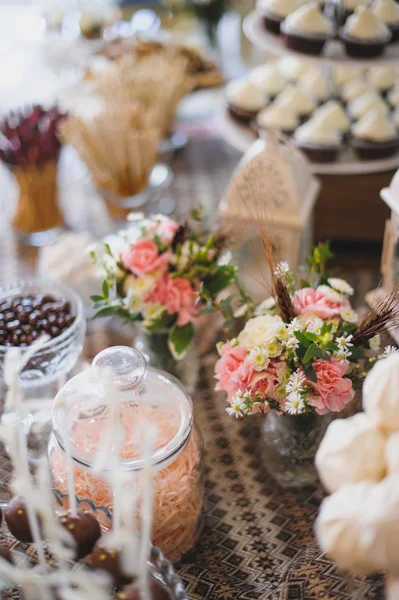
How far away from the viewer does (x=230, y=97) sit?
1.65m

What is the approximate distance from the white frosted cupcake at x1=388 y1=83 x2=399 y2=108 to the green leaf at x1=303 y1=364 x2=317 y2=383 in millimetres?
947

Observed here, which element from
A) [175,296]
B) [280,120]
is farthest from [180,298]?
[280,120]

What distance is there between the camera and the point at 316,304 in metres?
0.92

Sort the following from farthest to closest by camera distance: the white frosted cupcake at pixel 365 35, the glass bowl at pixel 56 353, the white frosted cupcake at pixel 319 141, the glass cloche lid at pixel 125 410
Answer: the white frosted cupcake at pixel 319 141 → the white frosted cupcake at pixel 365 35 → the glass bowl at pixel 56 353 → the glass cloche lid at pixel 125 410

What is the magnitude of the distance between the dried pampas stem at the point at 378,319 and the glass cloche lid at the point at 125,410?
0.80 feet

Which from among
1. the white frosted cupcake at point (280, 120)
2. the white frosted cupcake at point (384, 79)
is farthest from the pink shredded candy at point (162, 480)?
the white frosted cupcake at point (384, 79)

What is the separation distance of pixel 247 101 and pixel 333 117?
0.83 feet

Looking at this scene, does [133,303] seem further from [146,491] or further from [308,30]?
[308,30]

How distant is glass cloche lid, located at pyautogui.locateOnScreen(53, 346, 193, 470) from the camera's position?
81 cm

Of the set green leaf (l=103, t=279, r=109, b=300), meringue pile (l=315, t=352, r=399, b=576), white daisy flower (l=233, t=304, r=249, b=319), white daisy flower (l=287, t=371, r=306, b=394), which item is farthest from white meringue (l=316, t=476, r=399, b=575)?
green leaf (l=103, t=279, r=109, b=300)

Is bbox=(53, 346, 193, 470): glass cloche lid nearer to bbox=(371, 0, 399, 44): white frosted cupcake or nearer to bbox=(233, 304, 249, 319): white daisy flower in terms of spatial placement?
bbox=(233, 304, 249, 319): white daisy flower

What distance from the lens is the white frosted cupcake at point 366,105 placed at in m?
1.49

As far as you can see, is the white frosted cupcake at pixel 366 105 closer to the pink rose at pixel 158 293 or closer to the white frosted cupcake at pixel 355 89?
the white frosted cupcake at pixel 355 89

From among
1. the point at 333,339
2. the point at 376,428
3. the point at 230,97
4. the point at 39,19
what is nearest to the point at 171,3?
the point at 39,19
